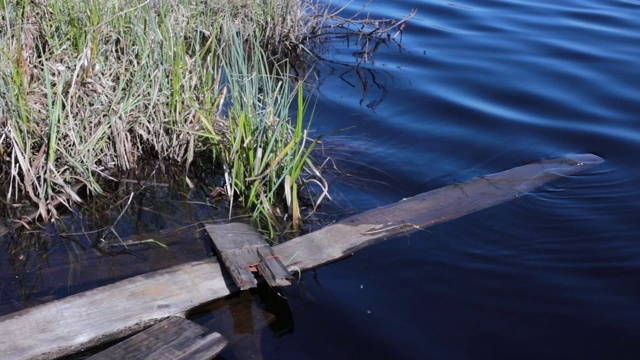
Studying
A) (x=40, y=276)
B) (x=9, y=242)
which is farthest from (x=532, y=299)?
(x=9, y=242)

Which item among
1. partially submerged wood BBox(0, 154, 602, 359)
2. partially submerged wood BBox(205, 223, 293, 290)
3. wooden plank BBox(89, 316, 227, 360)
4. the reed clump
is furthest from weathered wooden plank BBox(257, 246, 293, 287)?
the reed clump

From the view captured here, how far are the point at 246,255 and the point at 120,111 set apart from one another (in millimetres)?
1207

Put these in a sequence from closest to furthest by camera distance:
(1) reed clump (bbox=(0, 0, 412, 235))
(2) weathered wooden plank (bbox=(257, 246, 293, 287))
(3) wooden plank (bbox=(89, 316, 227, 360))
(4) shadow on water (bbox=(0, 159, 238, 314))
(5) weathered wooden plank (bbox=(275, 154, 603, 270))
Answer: (3) wooden plank (bbox=(89, 316, 227, 360)) < (2) weathered wooden plank (bbox=(257, 246, 293, 287)) < (4) shadow on water (bbox=(0, 159, 238, 314)) < (5) weathered wooden plank (bbox=(275, 154, 603, 270)) < (1) reed clump (bbox=(0, 0, 412, 235))

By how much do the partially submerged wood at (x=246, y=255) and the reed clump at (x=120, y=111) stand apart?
1.04 feet

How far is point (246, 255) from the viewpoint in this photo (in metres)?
3.53

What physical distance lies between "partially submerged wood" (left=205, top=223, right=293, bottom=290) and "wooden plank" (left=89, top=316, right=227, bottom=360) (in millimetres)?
312

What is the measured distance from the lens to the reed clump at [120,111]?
4.04 metres

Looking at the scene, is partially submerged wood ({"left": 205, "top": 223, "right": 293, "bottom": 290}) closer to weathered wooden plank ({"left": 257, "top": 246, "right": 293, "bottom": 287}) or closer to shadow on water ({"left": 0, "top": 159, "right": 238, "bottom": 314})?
weathered wooden plank ({"left": 257, "top": 246, "right": 293, "bottom": 287})

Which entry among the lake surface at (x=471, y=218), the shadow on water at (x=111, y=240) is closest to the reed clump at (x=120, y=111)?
the shadow on water at (x=111, y=240)

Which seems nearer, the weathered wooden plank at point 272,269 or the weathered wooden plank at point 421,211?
the weathered wooden plank at point 272,269

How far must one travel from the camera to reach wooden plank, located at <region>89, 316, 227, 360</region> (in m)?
2.95

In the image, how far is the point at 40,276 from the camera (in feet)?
11.9

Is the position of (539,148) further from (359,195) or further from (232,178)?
(232,178)

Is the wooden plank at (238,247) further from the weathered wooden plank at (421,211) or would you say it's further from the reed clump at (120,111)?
the reed clump at (120,111)
